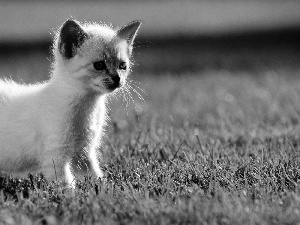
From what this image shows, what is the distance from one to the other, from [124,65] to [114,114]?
2260mm

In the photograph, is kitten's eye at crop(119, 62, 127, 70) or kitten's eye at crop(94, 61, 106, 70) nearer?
kitten's eye at crop(94, 61, 106, 70)

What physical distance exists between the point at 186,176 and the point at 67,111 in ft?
2.96

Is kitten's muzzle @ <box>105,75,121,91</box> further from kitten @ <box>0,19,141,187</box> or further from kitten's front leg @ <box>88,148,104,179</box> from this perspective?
kitten's front leg @ <box>88,148,104,179</box>

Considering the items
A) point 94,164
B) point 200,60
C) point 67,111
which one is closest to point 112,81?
point 67,111

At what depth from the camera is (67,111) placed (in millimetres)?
3816

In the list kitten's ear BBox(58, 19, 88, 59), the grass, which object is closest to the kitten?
kitten's ear BBox(58, 19, 88, 59)

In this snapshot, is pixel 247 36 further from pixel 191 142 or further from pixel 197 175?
pixel 197 175

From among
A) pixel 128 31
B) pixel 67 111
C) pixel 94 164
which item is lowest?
pixel 94 164

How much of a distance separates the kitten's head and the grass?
63 centimetres

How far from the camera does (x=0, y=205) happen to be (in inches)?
126

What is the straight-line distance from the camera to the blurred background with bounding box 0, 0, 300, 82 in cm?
957

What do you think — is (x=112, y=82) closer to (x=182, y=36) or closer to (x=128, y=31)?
(x=128, y=31)

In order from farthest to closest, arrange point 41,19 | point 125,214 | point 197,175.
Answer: point 41,19
point 197,175
point 125,214

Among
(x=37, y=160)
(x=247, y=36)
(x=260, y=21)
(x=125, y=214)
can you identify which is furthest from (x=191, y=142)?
(x=260, y=21)
